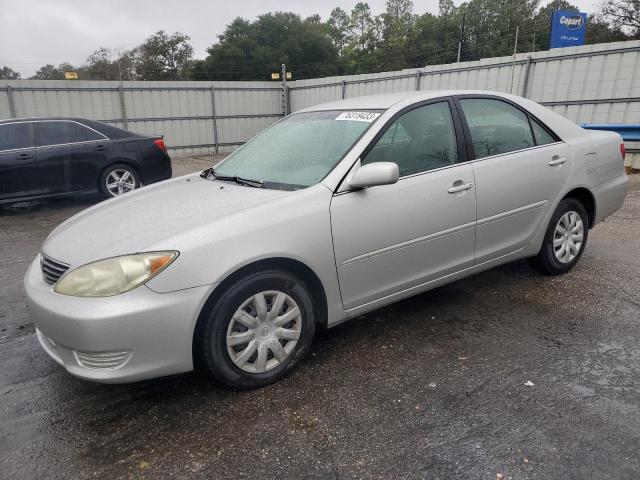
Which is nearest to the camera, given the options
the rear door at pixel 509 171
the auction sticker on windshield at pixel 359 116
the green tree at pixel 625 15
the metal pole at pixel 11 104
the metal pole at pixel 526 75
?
the auction sticker on windshield at pixel 359 116

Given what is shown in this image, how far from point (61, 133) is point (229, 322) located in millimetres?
6590

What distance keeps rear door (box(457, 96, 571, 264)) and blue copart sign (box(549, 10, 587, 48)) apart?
14410 millimetres

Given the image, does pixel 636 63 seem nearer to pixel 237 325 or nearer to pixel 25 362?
pixel 237 325

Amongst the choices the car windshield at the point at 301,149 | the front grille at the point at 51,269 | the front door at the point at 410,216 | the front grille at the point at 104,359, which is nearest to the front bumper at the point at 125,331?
the front grille at the point at 104,359

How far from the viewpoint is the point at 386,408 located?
2.51 m

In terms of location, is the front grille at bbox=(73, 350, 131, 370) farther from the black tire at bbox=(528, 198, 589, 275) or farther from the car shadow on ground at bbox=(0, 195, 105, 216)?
the car shadow on ground at bbox=(0, 195, 105, 216)

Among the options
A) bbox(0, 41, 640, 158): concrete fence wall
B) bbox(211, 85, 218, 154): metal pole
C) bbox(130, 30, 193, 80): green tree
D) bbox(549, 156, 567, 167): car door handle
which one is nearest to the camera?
bbox(549, 156, 567, 167): car door handle

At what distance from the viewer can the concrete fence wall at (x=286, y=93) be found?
971 cm

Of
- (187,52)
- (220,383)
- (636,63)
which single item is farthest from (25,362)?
(187,52)

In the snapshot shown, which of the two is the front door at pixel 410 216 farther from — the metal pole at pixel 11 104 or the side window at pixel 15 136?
the metal pole at pixel 11 104

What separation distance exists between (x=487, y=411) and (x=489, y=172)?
5.60 ft

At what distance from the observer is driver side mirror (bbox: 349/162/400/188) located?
9.05 ft

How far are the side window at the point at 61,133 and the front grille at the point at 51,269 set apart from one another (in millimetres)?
5653

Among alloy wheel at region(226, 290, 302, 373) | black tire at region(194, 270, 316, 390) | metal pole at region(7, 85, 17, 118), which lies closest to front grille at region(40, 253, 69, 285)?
black tire at region(194, 270, 316, 390)
